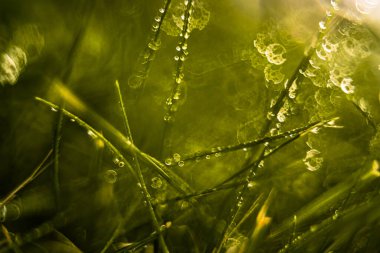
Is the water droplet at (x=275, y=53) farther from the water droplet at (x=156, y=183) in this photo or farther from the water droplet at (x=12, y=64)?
the water droplet at (x=12, y=64)

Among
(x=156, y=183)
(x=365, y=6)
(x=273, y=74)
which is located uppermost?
(x=365, y=6)

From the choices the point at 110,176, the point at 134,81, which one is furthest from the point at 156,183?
the point at 134,81

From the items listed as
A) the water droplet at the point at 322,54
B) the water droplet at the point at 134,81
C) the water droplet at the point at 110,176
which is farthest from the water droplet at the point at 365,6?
the water droplet at the point at 110,176

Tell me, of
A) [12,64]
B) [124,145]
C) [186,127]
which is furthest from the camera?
[186,127]

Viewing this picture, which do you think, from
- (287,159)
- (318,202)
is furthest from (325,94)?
(318,202)

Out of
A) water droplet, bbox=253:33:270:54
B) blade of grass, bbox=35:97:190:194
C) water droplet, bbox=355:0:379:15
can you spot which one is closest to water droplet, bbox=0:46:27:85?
blade of grass, bbox=35:97:190:194

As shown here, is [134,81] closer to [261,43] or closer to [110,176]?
[110,176]

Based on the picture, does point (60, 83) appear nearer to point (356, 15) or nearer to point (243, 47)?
point (243, 47)
